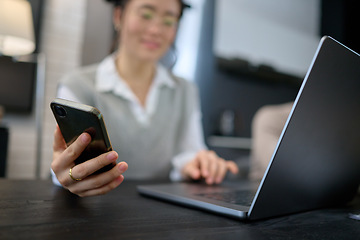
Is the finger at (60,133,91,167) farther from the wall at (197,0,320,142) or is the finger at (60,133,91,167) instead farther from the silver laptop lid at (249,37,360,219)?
the wall at (197,0,320,142)

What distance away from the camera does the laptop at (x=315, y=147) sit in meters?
0.39

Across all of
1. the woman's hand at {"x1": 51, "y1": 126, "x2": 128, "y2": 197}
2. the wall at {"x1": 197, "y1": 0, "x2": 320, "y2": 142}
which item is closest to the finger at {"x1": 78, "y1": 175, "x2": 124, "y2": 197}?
the woman's hand at {"x1": 51, "y1": 126, "x2": 128, "y2": 197}

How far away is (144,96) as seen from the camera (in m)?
1.43

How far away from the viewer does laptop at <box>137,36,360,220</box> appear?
1.27ft

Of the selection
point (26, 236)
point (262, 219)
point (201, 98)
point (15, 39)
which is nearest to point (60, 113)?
point (26, 236)

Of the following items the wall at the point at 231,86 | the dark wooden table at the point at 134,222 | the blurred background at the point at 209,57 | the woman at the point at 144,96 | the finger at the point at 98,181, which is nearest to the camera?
the dark wooden table at the point at 134,222

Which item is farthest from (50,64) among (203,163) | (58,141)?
(58,141)

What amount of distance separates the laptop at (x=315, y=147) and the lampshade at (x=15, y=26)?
1600mm

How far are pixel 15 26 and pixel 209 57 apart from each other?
2017mm

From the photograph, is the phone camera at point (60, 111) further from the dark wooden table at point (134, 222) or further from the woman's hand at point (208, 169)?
the woman's hand at point (208, 169)

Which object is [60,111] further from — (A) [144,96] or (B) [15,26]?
(B) [15,26]

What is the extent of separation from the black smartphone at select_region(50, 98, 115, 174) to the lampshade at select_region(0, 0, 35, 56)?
5.03 feet

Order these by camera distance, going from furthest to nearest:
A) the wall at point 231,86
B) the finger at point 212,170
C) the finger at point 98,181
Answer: the wall at point 231,86 < the finger at point 212,170 < the finger at point 98,181

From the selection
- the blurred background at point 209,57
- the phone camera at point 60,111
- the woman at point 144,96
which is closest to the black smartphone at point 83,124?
the phone camera at point 60,111
